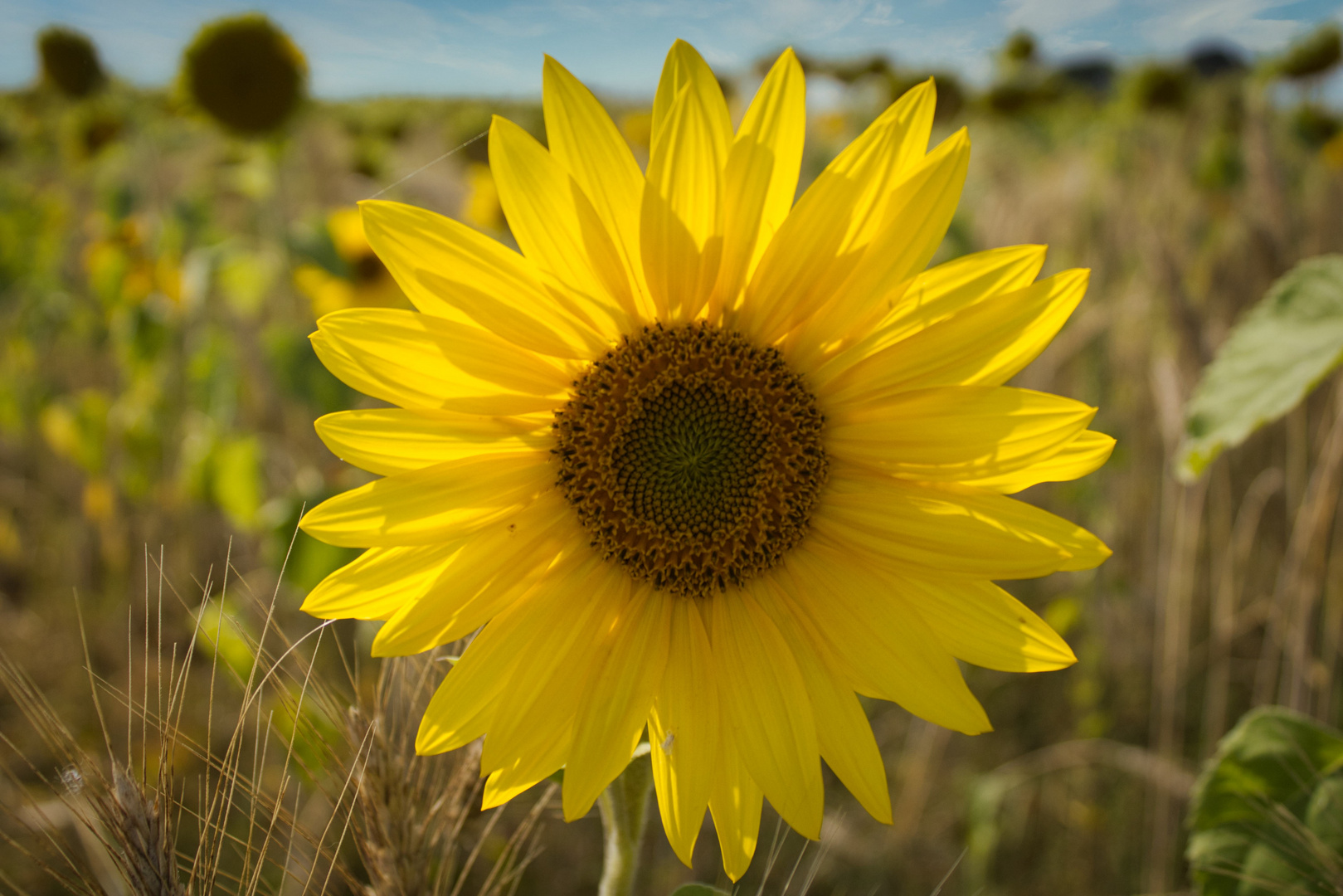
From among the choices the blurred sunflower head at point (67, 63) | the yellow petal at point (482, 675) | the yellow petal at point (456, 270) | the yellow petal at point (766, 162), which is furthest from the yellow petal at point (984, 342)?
the blurred sunflower head at point (67, 63)

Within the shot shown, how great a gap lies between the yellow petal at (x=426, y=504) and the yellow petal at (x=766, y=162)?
470mm

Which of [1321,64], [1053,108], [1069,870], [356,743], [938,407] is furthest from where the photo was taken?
[1053,108]

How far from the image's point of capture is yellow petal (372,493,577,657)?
112 centimetres

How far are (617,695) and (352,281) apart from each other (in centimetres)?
292

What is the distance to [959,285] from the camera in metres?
1.13

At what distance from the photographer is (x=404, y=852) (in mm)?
1131

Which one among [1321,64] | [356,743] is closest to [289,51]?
[356,743]

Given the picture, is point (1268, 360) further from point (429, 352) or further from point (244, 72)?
point (244, 72)

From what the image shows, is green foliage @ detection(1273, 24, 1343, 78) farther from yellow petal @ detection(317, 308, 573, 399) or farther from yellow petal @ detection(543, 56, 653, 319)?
yellow petal @ detection(317, 308, 573, 399)

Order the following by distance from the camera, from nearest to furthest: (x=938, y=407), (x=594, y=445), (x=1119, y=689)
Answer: (x=938, y=407) → (x=594, y=445) → (x=1119, y=689)

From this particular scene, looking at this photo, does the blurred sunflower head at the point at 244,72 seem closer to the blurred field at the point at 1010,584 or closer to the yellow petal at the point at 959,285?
the blurred field at the point at 1010,584

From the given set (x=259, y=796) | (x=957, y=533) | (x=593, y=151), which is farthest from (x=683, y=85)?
(x=259, y=796)

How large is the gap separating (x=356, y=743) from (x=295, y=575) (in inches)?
51.8

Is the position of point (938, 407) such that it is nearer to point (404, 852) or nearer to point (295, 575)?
point (404, 852)
